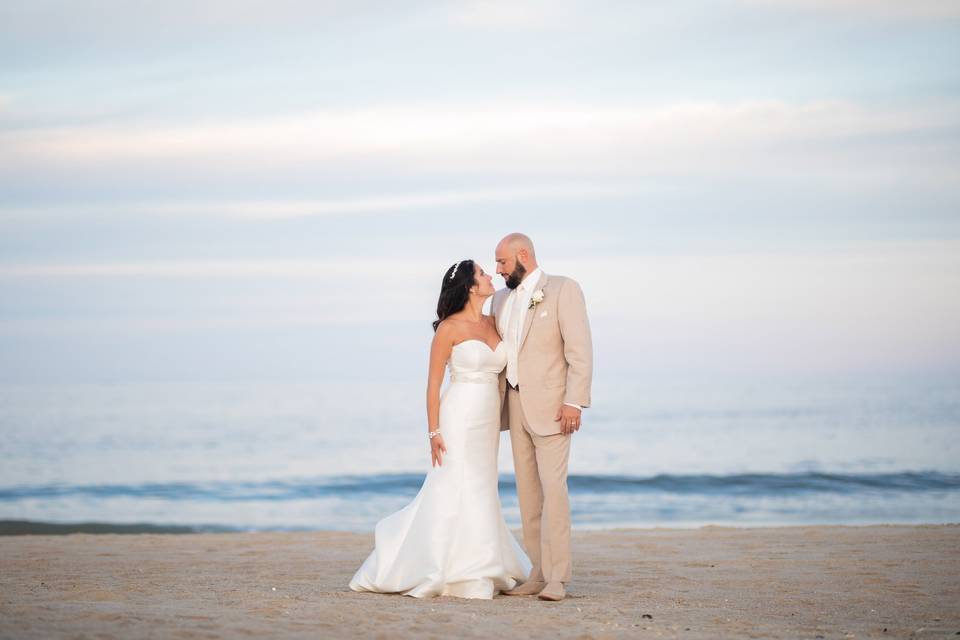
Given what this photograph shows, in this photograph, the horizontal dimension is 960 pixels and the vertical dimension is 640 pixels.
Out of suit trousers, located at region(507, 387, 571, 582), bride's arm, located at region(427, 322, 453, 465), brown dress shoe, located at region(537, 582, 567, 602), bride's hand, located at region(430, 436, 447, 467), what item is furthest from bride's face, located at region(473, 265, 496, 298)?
brown dress shoe, located at region(537, 582, 567, 602)

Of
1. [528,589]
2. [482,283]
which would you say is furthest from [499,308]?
[528,589]

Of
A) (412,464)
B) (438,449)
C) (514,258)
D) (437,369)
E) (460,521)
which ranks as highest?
(514,258)

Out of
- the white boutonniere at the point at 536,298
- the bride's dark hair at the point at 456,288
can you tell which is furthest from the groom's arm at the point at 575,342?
the bride's dark hair at the point at 456,288

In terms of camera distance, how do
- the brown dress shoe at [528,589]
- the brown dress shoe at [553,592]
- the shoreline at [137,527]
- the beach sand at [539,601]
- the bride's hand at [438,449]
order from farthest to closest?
the shoreline at [137,527] < the bride's hand at [438,449] < the brown dress shoe at [528,589] < the brown dress shoe at [553,592] < the beach sand at [539,601]

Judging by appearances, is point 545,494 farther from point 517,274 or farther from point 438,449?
point 517,274

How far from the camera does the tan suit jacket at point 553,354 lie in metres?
6.10

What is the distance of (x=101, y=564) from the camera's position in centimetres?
815

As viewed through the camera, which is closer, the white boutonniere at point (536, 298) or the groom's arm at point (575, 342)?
the groom's arm at point (575, 342)

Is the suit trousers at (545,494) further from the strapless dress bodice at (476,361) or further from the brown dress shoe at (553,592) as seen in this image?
the strapless dress bodice at (476,361)

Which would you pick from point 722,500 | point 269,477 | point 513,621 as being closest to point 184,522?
point 269,477

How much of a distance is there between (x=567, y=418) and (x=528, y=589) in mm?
1231

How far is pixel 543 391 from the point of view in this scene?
6.17 metres

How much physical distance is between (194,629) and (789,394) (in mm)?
46623

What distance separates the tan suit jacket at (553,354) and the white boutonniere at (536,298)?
→ 2cm
